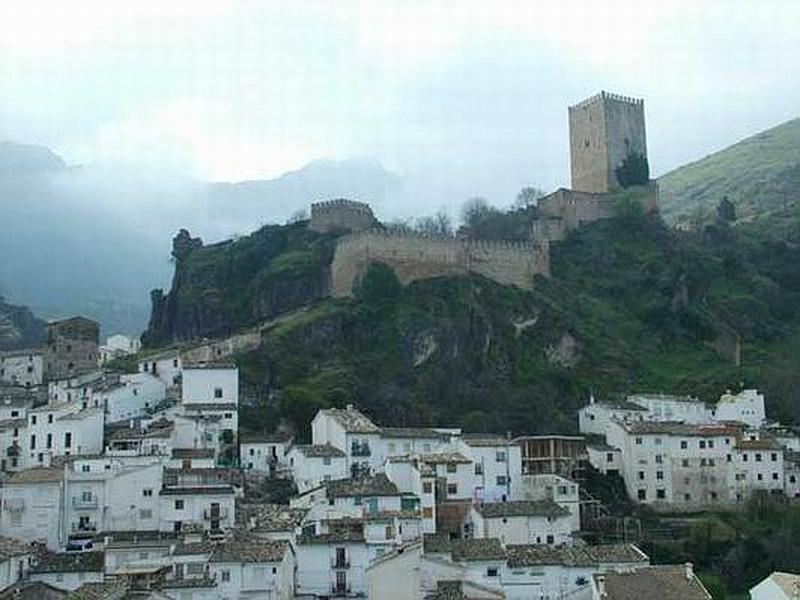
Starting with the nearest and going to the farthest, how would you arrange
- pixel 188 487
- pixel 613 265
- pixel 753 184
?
pixel 188 487
pixel 613 265
pixel 753 184

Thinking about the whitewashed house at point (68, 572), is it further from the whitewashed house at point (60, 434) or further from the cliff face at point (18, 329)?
the cliff face at point (18, 329)

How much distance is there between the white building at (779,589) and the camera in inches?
1510

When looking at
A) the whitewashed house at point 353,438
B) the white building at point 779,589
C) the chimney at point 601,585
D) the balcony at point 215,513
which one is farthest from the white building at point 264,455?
the white building at point 779,589

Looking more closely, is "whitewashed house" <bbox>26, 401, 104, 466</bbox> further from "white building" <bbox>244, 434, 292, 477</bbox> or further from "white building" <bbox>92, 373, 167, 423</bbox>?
"white building" <bbox>244, 434, 292, 477</bbox>

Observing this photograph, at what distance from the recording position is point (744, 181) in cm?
16475

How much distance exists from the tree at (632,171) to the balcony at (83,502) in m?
68.8

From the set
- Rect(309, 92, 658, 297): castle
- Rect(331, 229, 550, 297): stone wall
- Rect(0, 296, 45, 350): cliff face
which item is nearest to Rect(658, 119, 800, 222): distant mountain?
Rect(309, 92, 658, 297): castle

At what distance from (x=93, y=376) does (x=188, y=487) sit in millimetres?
19960

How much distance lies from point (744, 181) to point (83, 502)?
135333 millimetres

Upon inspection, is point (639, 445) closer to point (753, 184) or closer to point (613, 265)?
point (613, 265)

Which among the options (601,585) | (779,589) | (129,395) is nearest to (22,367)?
(129,395)

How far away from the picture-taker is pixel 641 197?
3986 inches

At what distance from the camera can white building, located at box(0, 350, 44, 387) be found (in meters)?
74.7

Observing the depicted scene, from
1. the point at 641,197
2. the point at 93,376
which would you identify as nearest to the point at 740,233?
the point at 641,197
